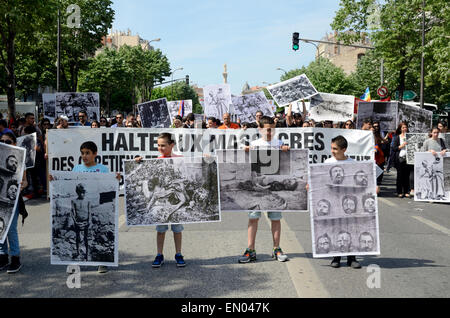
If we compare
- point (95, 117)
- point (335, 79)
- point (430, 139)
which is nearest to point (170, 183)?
point (430, 139)

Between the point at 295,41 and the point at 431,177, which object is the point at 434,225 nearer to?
the point at 431,177

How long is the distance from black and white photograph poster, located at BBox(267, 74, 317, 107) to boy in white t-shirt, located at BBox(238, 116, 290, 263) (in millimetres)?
8173

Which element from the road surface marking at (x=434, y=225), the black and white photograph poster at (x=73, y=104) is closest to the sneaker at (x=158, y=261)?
the road surface marking at (x=434, y=225)

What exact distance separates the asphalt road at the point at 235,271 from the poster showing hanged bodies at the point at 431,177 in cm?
366

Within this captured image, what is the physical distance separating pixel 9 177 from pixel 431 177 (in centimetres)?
922

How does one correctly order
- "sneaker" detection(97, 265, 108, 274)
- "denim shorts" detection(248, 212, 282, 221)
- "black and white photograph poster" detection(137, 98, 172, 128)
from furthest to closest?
"black and white photograph poster" detection(137, 98, 172, 128), "denim shorts" detection(248, 212, 282, 221), "sneaker" detection(97, 265, 108, 274)

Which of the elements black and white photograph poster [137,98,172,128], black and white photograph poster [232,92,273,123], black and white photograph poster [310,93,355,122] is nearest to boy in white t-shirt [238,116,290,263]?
black and white photograph poster [232,92,273,123]

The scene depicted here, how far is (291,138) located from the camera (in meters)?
9.30

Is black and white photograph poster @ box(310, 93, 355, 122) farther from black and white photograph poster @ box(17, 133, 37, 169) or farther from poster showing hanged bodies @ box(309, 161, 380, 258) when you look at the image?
poster showing hanged bodies @ box(309, 161, 380, 258)

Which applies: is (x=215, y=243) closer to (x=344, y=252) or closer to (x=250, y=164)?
(x=250, y=164)

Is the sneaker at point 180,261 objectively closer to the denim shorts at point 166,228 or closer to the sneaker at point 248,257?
the denim shorts at point 166,228

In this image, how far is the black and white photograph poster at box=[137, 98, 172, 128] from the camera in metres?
15.0

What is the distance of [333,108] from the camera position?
16141 millimetres
